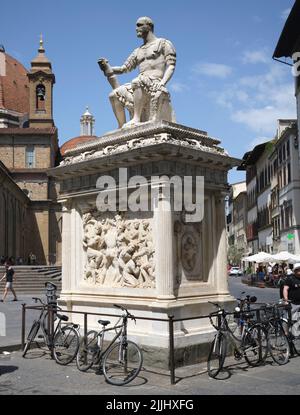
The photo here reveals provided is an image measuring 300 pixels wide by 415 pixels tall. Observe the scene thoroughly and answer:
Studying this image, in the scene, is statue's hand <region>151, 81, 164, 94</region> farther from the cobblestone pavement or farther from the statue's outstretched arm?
the cobblestone pavement

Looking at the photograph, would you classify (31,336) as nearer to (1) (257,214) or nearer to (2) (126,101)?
(2) (126,101)

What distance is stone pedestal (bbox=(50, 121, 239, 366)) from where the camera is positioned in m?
9.23

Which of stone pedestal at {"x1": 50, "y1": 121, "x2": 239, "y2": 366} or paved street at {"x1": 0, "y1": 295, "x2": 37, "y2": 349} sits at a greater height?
stone pedestal at {"x1": 50, "y1": 121, "x2": 239, "y2": 366}

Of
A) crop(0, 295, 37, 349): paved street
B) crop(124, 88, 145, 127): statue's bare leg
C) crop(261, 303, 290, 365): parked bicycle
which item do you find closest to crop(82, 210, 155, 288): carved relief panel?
crop(124, 88, 145, 127): statue's bare leg

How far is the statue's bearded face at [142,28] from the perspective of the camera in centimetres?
1073

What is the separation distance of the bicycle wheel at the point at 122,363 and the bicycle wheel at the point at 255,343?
73.5 inches

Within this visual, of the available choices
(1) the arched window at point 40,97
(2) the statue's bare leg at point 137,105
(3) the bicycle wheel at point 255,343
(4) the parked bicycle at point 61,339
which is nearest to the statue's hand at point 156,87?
(2) the statue's bare leg at point 137,105

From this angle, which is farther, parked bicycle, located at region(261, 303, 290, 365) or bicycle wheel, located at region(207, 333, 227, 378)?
parked bicycle, located at region(261, 303, 290, 365)

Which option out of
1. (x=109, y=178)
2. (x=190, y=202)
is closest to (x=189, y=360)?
(x=190, y=202)

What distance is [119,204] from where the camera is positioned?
10320mm

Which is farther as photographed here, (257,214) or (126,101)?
(257,214)

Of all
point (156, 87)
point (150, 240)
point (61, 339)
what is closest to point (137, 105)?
point (156, 87)

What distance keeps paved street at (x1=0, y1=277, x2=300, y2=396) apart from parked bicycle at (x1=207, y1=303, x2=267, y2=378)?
0.17 metres

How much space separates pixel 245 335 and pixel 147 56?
5.51 metres
